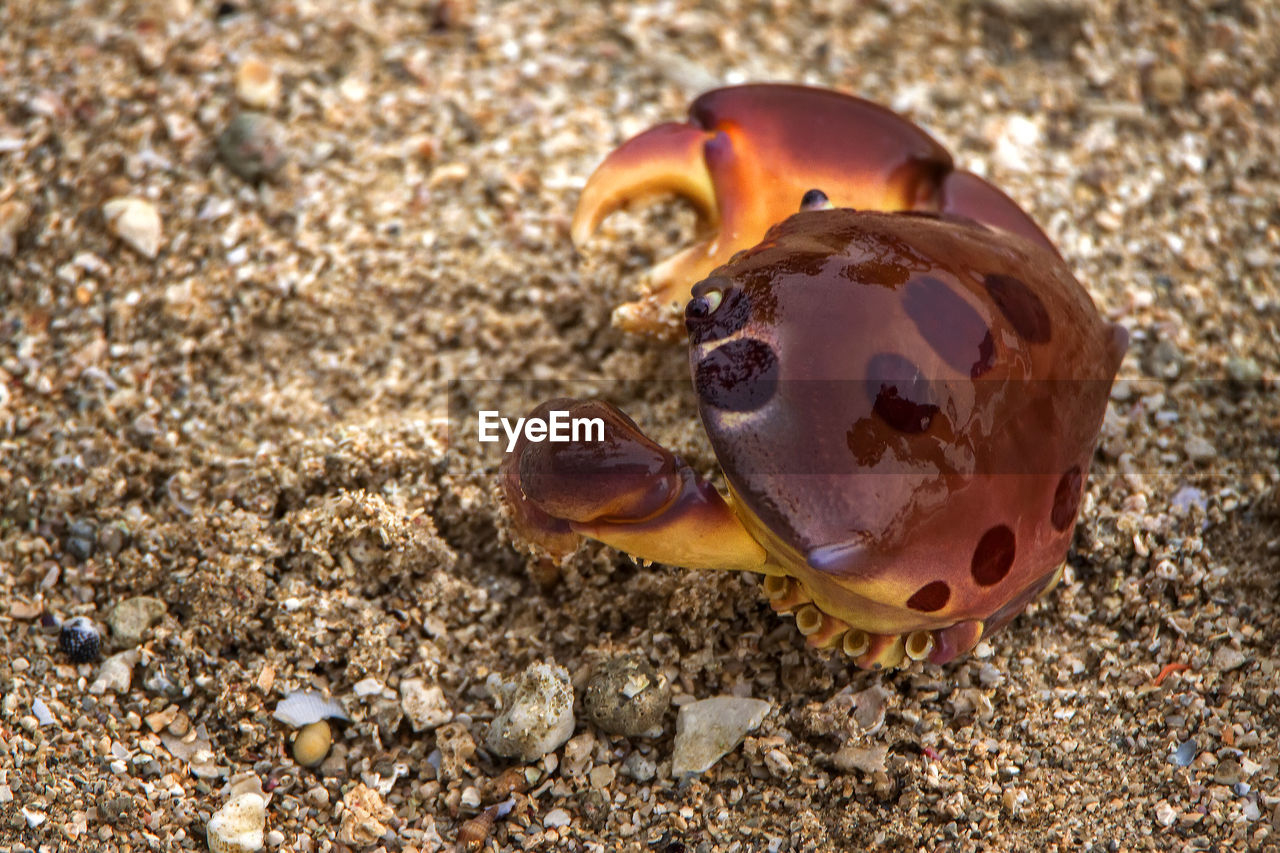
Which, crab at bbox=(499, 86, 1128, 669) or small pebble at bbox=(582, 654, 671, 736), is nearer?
crab at bbox=(499, 86, 1128, 669)

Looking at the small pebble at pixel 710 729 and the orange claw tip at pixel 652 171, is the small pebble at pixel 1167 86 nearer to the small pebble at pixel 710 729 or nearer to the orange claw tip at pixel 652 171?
the orange claw tip at pixel 652 171

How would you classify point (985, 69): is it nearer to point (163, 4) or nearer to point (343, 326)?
point (343, 326)

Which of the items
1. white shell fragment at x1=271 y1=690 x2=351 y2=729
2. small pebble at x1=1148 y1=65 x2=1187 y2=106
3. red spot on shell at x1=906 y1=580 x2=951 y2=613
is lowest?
white shell fragment at x1=271 y1=690 x2=351 y2=729

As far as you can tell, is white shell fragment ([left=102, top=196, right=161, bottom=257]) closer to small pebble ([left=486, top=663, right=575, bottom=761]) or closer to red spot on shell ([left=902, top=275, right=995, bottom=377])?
small pebble ([left=486, top=663, right=575, bottom=761])

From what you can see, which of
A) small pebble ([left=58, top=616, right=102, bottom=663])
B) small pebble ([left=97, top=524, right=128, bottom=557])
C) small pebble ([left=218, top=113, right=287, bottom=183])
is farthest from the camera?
small pebble ([left=218, top=113, right=287, bottom=183])

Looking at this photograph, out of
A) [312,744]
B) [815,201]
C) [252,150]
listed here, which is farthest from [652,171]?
[312,744]

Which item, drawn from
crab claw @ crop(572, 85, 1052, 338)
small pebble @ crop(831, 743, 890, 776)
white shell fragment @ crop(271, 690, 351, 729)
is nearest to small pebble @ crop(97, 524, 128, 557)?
white shell fragment @ crop(271, 690, 351, 729)

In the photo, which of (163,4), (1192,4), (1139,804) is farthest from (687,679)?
(1192,4)

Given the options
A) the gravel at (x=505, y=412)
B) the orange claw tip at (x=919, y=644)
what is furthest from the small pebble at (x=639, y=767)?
the orange claw tip at (x=919, y=644)

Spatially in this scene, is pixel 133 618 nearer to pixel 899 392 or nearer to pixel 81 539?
pixel 81 539
